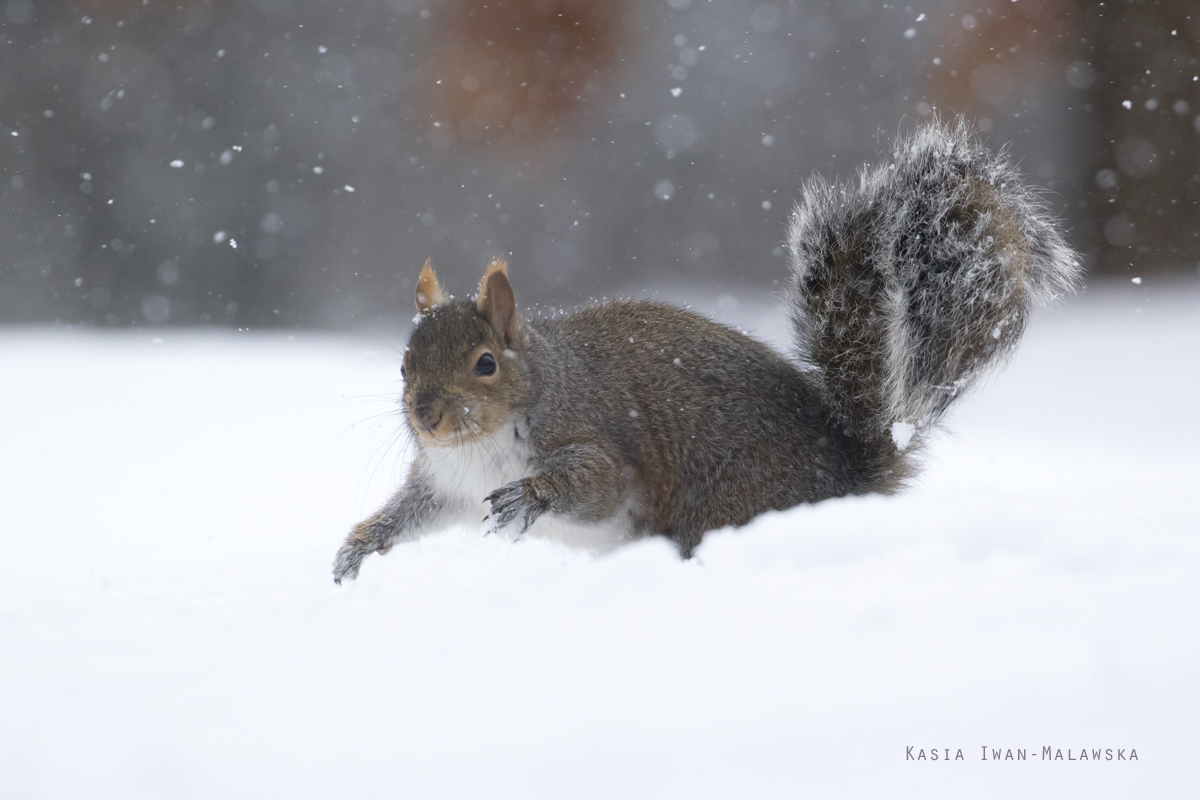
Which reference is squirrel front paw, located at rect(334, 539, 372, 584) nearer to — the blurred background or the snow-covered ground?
the snow-covered ground

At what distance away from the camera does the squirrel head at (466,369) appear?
4.37 feet

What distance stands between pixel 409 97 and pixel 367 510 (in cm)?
342

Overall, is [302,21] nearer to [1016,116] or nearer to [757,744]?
[1016,116]

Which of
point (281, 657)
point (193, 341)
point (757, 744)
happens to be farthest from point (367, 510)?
point (193, 341)

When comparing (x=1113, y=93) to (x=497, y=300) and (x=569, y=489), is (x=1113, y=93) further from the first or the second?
(x=569, y=489)

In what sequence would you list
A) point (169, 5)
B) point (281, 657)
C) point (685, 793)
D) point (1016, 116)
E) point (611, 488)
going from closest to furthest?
point (685, 793), point (281, 657), point (611, 488), point (169, 5), point (1016, 116)

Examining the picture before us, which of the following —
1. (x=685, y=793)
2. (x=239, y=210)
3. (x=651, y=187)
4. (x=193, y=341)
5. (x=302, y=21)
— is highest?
(x=302, y=21)

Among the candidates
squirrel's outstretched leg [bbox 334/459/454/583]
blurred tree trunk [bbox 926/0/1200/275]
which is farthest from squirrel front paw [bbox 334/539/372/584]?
blurred tree trunk [bbox 926/0/1200/275]

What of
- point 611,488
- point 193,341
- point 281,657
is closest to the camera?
point 281,657

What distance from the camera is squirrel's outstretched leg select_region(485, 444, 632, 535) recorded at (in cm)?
130

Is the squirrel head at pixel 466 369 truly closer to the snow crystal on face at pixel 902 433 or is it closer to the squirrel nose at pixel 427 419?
the squirrel nose at pixel 427 419

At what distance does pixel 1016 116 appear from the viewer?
4.94m

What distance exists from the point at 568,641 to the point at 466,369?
54 cm

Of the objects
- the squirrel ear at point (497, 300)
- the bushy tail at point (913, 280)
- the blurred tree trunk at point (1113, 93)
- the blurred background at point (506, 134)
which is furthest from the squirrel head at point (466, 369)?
the blurred tree trunk at point (1113, 93)
